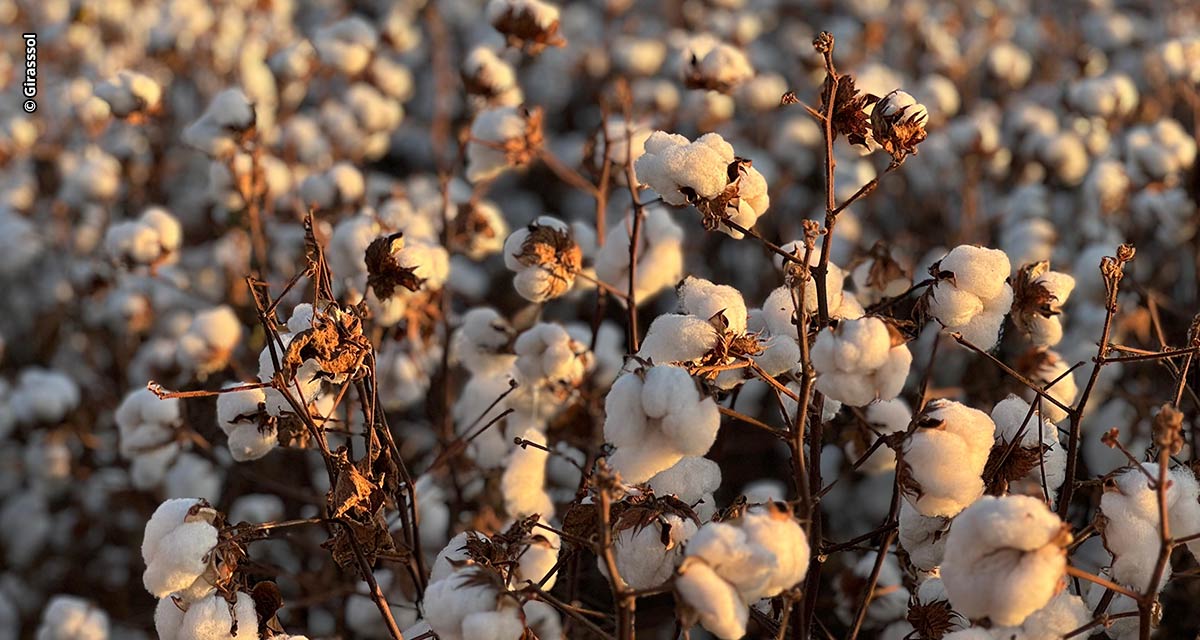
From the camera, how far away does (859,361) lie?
109cm

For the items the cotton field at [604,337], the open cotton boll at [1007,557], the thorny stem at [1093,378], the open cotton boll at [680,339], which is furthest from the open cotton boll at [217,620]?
the thorny stem at [1093,378]

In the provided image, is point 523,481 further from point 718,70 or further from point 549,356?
point 718,70

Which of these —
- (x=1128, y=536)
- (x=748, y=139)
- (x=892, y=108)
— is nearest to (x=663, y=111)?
(x=748, y=139)

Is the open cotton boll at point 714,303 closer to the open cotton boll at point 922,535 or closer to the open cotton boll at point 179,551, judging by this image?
the open cotton boll at point 922,535

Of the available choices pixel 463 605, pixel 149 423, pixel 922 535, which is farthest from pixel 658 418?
pixel 149 423

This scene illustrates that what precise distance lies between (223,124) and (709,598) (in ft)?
4.97

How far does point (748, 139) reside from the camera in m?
4.04

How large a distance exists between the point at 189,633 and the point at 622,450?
475 mm

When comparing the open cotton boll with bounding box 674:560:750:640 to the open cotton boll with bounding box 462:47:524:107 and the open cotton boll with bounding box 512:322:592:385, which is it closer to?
the open cotton boll with bounding box 512:322:592:385

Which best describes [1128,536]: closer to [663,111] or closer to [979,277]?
[979,277]

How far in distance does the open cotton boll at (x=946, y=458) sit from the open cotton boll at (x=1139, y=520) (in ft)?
0.43

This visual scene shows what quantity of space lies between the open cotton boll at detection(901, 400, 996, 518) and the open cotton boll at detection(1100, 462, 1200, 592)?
0.13 metres
